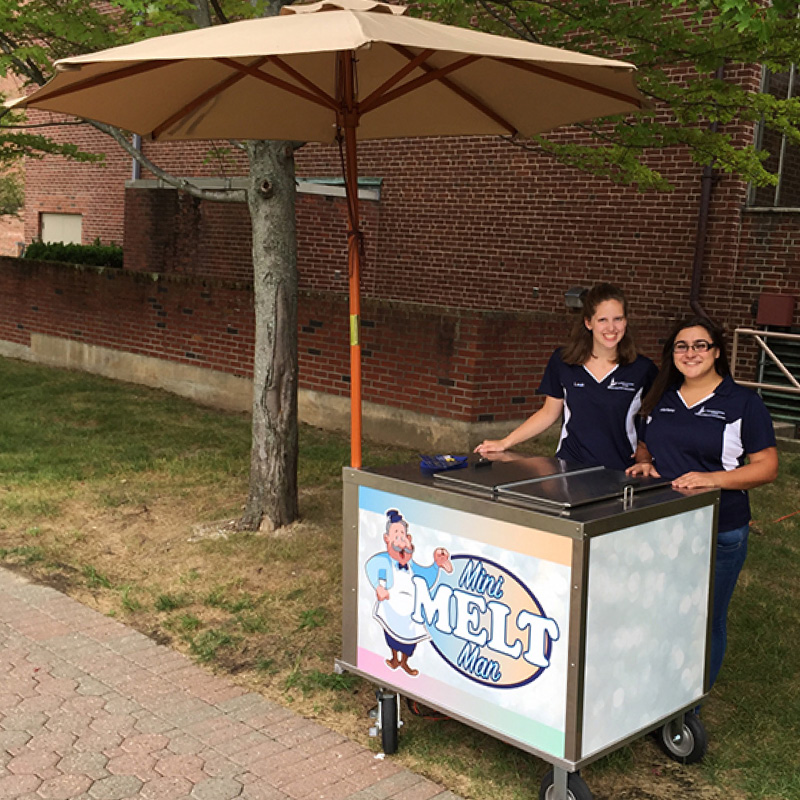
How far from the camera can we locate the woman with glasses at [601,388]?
4.35 meters

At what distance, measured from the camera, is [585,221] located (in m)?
13.5

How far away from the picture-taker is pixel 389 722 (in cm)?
399

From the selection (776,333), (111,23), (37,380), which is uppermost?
(111,23)

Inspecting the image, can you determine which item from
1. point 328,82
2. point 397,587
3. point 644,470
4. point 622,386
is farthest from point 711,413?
point 328,82

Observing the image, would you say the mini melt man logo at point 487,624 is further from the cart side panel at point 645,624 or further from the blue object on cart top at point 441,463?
the blue object on cart top at point 441,463

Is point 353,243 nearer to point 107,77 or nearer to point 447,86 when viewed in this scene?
point 447,86

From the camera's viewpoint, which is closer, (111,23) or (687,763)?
(687,763)

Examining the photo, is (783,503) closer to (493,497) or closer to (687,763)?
(687,763)

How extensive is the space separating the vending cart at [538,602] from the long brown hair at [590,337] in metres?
0.53

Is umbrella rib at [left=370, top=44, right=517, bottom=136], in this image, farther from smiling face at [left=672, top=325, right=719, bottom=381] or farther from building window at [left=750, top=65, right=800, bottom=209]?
building window at [left=750, top=65, right=800, bottom=209]

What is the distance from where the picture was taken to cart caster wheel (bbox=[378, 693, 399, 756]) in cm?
398

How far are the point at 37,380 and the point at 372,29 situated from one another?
1093 cm

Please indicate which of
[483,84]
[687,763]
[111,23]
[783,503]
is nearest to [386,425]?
A: [783,503]

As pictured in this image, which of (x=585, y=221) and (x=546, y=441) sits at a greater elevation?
(x=585, y=221)
